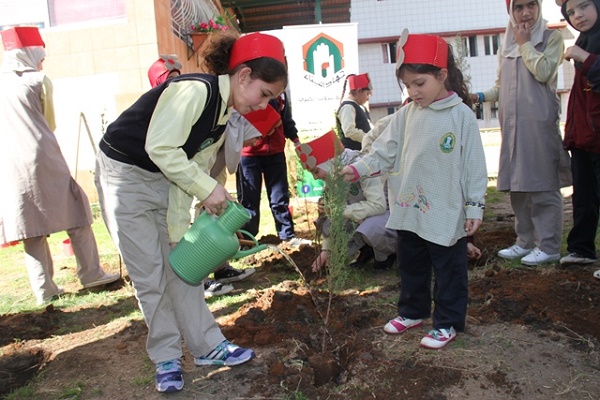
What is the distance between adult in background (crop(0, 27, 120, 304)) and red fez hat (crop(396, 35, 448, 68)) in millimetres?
2678

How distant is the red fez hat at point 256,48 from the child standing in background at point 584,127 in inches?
81.1

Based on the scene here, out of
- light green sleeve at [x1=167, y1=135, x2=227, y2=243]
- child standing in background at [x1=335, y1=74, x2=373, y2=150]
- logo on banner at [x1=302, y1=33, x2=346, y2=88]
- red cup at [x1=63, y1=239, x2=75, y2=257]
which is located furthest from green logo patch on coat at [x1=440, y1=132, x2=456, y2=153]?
logo on banner at [x1=302, y1=33, x2=346, y2=88]

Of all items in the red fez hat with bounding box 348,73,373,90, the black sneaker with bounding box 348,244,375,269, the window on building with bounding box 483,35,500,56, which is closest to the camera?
the black sneaker with bounding box 348,244,375,269

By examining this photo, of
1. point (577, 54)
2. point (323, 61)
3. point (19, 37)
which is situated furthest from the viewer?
point (323, 61)

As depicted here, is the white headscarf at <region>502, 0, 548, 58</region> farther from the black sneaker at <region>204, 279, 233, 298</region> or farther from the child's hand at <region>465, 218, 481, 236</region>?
the black sneaker at <region>204, 279, 233, 298</region>

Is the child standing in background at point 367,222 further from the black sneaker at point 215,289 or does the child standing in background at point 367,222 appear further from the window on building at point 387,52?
the window on building at point 387,52

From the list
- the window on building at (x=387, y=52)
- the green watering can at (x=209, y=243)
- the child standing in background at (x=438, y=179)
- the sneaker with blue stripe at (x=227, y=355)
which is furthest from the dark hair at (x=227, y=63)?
the window on building at (x=387, y=52)

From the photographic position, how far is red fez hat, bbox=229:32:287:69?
219 centimetres

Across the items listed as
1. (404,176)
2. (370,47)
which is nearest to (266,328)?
(404,176)

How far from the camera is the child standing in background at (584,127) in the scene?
10.6 ft

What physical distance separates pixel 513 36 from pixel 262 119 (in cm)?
194

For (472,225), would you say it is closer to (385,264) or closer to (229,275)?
(385,264)

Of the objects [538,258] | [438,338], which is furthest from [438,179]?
[538,258]

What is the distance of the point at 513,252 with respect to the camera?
13.1ft
